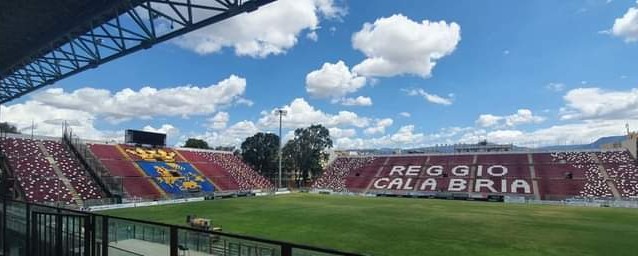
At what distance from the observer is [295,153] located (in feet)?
238

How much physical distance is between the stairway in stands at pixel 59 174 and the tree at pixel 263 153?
33.9 metres

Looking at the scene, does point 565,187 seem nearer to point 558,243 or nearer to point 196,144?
point 558,243

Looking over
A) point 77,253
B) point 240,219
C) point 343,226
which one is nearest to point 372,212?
point 343,226

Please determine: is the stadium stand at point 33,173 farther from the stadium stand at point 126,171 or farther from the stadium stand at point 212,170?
the stadium stand at point 212,170

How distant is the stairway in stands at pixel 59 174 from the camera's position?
36.7 metres

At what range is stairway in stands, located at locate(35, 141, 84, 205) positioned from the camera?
36.7 meters

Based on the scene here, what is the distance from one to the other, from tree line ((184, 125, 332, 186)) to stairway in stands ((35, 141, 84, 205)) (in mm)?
34029

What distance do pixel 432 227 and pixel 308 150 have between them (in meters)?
47.9

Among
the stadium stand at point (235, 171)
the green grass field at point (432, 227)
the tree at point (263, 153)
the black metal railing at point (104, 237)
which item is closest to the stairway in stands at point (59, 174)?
the green grass field at point (432, 227)

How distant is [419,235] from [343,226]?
15.9 ft

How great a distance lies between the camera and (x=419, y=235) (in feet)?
73.1

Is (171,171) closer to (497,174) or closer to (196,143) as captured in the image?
(497,174)

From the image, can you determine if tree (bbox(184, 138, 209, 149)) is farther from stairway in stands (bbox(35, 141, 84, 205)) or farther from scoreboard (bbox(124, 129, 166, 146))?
stairway in stands (bbox(35, 141, 84, 205))

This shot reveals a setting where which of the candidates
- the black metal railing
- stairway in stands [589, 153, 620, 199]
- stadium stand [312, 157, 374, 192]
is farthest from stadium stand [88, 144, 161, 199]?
stairway in stands [589, 153, 620, 199]
